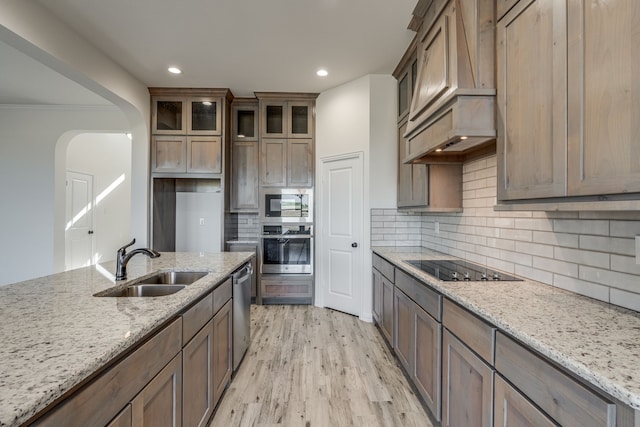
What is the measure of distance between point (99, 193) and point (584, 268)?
728 centimetres

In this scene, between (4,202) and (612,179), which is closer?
(612,179)

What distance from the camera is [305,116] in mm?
4129

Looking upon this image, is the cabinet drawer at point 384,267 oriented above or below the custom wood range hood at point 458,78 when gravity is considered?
below

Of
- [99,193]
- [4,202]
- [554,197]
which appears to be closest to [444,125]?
[554,197]

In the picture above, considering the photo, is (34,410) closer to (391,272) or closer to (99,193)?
(391,272)

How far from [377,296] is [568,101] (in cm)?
243

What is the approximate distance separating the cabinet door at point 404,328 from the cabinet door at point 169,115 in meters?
3.45

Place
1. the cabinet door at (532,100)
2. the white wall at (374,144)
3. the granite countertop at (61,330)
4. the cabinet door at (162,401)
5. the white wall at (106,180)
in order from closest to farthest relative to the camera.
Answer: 1. the granite countertop at (61,330)
2. the cabinet door at (162,401)
3. the cabinet door at (532,100)
4. the white wall at (374,144)
5. the white wall at (106,180)

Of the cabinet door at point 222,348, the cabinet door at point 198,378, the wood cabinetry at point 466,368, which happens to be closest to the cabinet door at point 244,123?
the cabinet door at point 222,348

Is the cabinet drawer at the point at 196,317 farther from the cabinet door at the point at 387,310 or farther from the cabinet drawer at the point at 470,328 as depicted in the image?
the cabinet door at the point at 387,310

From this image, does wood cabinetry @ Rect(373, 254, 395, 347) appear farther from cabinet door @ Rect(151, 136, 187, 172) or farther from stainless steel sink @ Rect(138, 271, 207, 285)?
cabinet door @ Rect(151, 136, 187, 172)

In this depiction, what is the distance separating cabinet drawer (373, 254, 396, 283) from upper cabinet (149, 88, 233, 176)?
93.5 inches

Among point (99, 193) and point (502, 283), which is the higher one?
point (99, 193)

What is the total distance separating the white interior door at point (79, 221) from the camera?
5.21 meters
